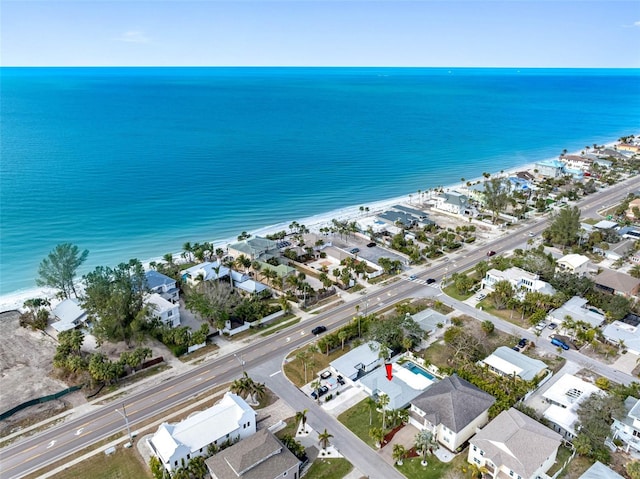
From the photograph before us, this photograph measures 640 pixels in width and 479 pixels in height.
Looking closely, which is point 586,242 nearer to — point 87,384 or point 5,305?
point 87,384

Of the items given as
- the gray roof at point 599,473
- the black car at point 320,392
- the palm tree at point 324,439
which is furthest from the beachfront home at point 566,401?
the black car at point 320,392

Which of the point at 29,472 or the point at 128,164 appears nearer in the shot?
the point at 29,472

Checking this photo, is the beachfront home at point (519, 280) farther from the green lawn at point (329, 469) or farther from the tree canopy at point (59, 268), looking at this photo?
the tree canopy at point (59, 268)

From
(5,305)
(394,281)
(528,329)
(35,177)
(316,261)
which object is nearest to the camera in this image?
(528,329)

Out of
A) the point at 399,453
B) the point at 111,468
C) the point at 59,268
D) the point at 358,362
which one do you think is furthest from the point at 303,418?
the point at 59,268

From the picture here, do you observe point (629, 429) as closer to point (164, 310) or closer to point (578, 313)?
point (578, 313)

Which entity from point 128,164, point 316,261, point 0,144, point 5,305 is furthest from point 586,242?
point 0,144
